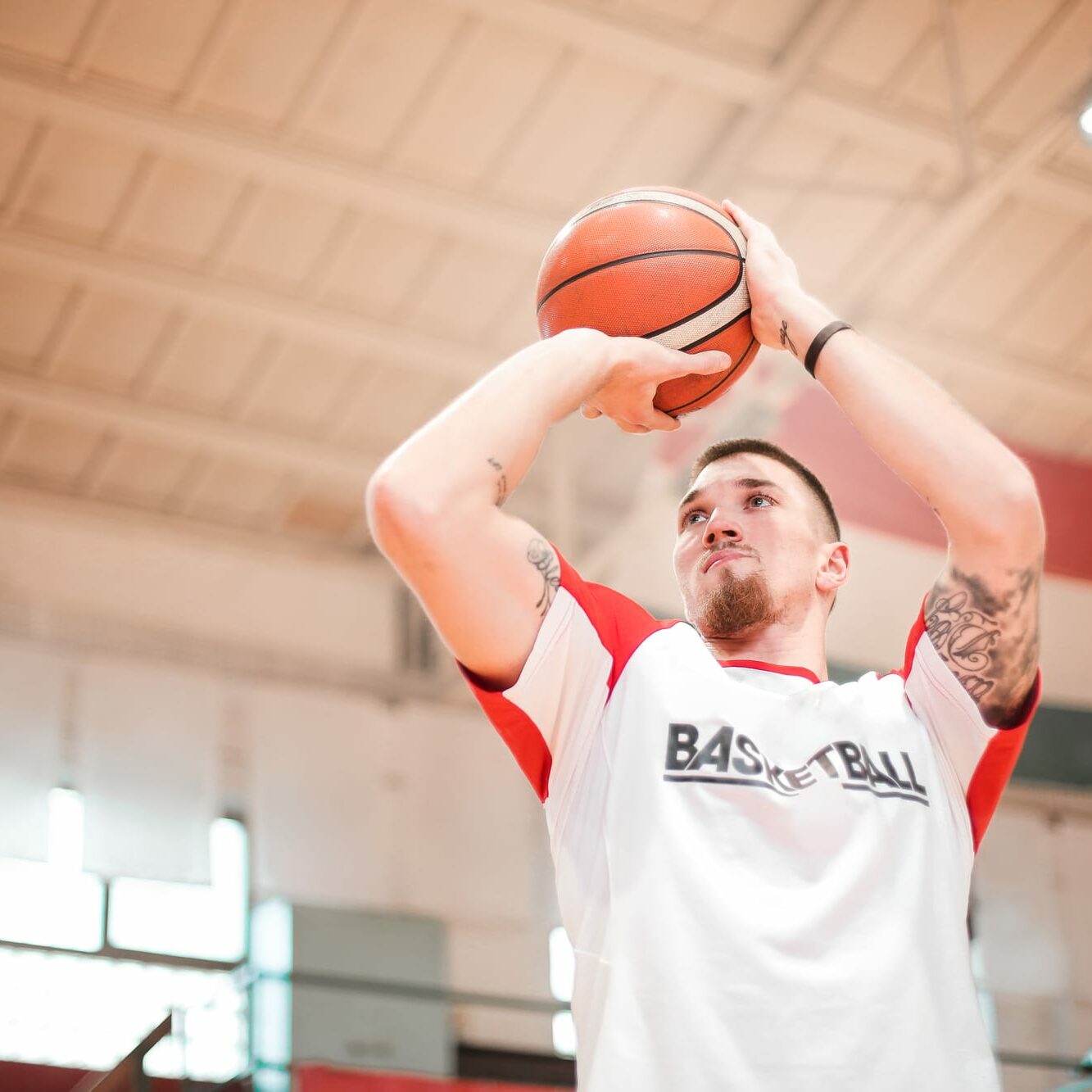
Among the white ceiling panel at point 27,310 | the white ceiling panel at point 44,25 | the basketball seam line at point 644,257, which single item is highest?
the white ceiling panel at point 44,25

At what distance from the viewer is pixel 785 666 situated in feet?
6.95

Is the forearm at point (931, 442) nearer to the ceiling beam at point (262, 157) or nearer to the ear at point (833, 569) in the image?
the ear at point (833, 569)

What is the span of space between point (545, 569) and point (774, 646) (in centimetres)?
41

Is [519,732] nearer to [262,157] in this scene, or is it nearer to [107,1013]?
[262,157]

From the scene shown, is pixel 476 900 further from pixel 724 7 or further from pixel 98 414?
pixel 724 7

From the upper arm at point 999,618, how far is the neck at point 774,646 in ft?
0.75

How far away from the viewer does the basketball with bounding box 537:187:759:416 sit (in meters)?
2.22

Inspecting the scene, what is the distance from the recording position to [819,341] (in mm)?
2068

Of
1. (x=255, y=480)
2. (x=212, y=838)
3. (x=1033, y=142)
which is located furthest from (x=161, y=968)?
(x=1033, y=142)

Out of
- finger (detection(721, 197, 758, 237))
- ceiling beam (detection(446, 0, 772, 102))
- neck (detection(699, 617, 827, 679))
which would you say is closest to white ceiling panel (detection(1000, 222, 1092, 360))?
ceiling beam (detection(446, 0, 772, 102))

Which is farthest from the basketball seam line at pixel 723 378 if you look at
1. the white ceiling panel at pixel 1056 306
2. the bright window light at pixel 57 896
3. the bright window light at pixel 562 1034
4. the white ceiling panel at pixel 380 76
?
the bright window light at pixel 562 1034

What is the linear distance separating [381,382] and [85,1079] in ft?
14.2

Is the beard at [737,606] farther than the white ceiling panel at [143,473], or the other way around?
the white ceiling panel at [143,473]

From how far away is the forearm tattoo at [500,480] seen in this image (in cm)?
182
